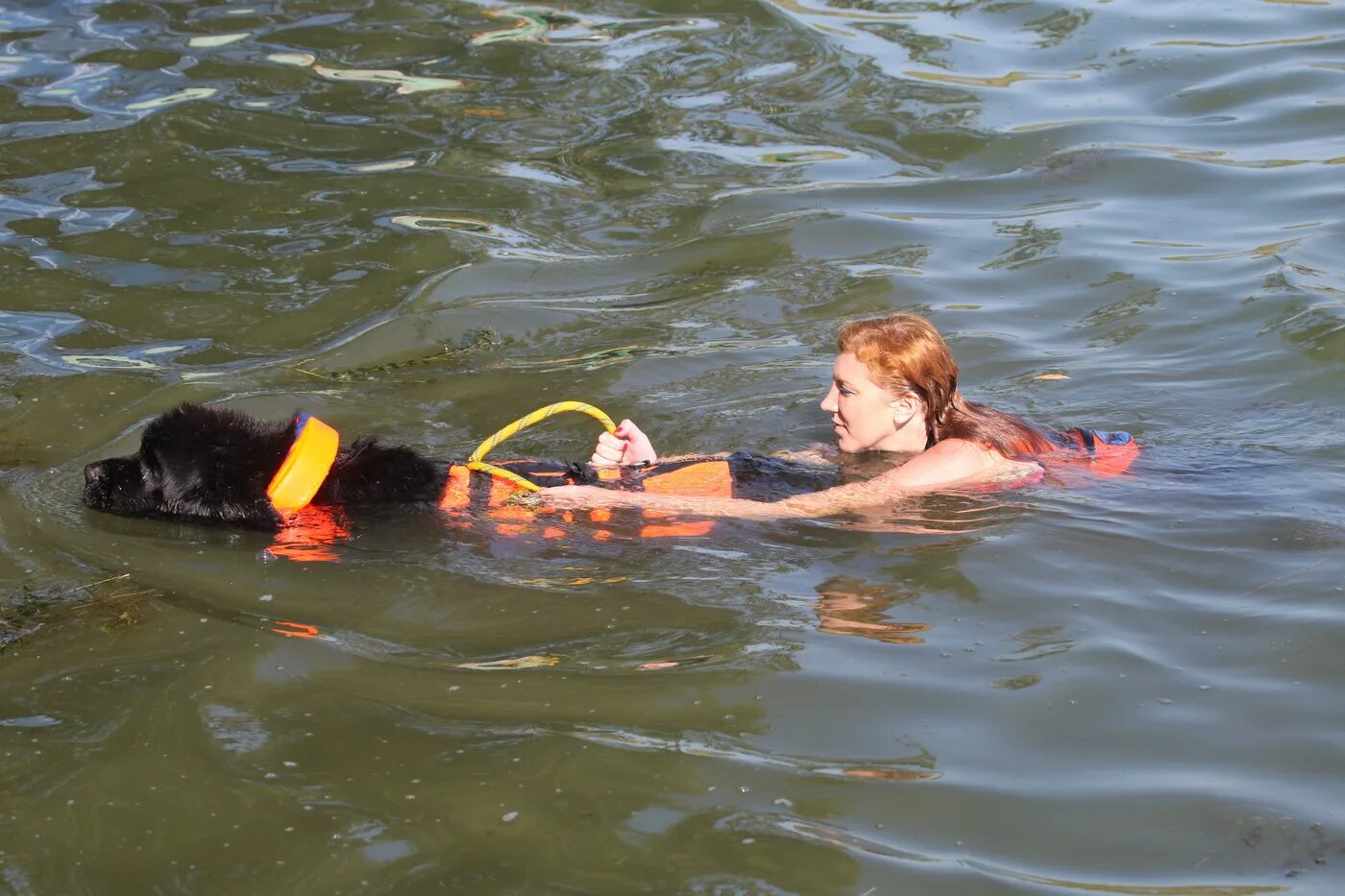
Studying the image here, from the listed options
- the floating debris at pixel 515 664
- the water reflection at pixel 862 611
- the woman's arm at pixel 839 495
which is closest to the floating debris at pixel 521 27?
the woman's arm at pixel 839 495

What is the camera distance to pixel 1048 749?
386 cm

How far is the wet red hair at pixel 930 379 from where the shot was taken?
5824mm

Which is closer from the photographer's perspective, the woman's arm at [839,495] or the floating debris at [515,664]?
the floating debris at [515,664]

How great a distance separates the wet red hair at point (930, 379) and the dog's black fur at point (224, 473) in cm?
191

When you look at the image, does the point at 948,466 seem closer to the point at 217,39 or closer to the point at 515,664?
the point at 515,664

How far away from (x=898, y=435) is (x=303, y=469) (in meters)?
2.50

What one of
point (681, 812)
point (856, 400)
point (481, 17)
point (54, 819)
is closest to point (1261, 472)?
point (856, 400)

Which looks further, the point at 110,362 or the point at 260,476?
the point at 110,362

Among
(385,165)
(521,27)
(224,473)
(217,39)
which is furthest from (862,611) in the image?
(217,39)

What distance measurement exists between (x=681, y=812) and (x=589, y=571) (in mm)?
1569

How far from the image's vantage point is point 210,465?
194 inches

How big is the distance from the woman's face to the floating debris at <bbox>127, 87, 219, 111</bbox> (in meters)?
6.47

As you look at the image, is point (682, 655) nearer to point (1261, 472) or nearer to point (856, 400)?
point (856, 400)

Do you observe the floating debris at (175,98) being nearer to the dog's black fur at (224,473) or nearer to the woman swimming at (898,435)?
the dog's black fur at (224,473)
